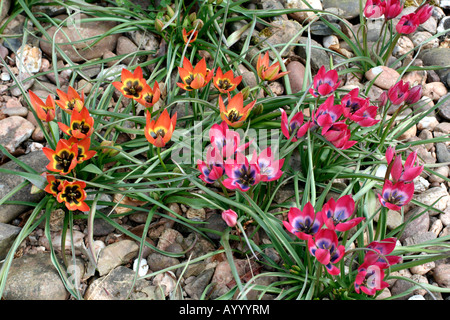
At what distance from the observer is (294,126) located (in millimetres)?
1528

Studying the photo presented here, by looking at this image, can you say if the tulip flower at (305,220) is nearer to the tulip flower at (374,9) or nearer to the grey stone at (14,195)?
the grey stone at (14,195)

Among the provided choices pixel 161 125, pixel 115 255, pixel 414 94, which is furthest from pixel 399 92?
pixel 115 255

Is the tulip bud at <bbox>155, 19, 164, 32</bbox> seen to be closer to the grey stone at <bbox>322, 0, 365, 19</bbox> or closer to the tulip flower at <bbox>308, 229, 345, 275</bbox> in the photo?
the grey stone at <bbox>322, 0, 365, 19</bbox>

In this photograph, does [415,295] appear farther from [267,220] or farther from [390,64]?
[390,64]

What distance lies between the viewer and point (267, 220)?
146cm

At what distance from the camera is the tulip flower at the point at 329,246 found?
3.92 feet

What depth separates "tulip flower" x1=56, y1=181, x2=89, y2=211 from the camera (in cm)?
154

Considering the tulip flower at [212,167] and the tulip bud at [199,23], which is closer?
the tulip flower at [212,167]

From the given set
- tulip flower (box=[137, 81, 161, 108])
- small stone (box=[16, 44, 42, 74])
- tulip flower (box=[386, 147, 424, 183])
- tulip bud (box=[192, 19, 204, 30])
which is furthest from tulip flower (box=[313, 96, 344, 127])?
small stone (box=[16, 44, 42, 74])

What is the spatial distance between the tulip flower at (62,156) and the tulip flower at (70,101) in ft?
0.52

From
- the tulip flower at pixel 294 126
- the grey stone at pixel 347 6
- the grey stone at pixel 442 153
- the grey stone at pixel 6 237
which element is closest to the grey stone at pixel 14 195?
the grey stone at pixel 6 237

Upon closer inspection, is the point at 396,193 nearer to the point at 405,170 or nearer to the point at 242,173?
Answer: the point at 405,170
